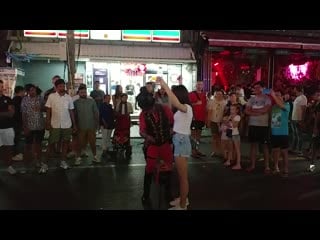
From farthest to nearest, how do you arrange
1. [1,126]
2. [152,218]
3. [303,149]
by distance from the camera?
1. [303,149]
2. [1,126]
3. [152,218]

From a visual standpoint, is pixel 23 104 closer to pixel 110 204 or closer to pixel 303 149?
pixel 110 204

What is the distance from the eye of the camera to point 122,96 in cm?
969

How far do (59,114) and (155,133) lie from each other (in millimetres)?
3176

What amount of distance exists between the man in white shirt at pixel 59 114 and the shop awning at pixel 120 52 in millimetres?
7445

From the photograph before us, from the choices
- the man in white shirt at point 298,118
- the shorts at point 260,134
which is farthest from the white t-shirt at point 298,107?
the shorts at point 260,134

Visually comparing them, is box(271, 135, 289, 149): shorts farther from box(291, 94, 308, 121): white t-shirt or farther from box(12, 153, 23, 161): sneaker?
box(12, 153, 23, 161): sneaker

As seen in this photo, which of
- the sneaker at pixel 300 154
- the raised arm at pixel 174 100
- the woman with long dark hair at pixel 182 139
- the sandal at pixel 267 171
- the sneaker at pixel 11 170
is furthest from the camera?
the sneaker at pixel 300 154

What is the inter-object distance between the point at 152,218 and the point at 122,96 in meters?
4.89

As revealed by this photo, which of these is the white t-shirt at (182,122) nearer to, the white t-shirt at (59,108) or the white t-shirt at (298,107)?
the white t-shirt at (59,108)

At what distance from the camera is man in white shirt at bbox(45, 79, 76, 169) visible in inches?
321

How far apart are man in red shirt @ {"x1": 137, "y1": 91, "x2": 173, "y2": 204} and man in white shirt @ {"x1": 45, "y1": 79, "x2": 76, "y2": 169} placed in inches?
112

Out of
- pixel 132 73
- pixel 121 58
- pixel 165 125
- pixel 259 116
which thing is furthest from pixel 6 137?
pixel 132 73

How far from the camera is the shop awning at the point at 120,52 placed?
50.8 ft
